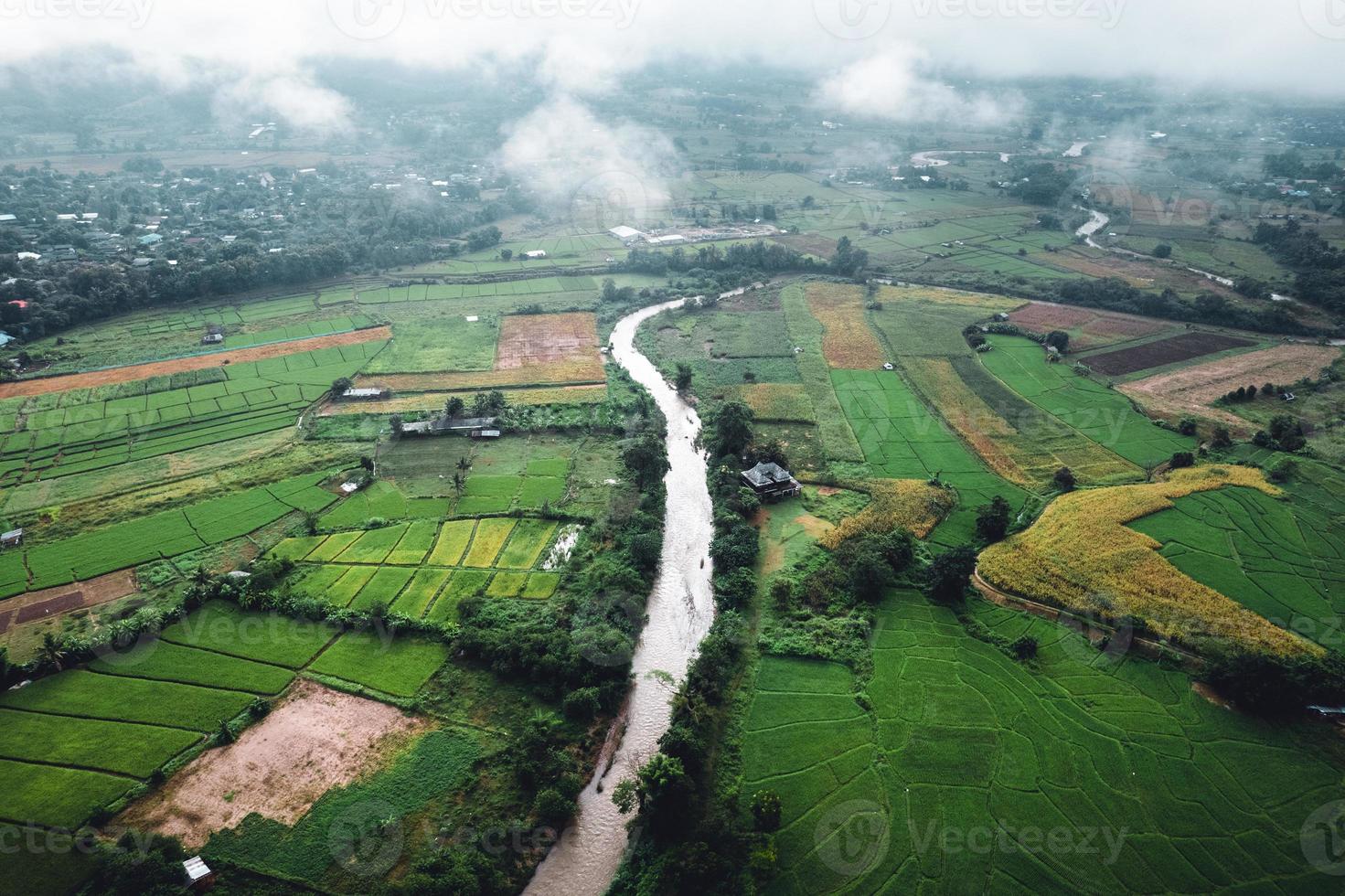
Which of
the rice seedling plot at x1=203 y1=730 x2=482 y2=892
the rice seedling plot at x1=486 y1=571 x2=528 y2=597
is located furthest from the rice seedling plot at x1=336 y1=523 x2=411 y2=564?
the rice seedling plot at x1=203 y1=730 x2=482 y2=892

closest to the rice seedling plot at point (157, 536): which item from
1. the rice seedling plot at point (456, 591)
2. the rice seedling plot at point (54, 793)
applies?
the rice seedling plot at point (456, 591)

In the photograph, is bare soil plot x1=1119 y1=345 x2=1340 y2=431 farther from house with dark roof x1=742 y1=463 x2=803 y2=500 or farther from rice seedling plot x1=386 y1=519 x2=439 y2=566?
rice seedling plot x1=386 y1=519 x2=439 y2=566

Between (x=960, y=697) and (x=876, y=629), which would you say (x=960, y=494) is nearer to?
(x=876, y=629)

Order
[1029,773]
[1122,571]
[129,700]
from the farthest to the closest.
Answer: [1122,571] → [129,700] → [1029,773]

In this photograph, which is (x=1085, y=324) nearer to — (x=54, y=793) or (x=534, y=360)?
(x=534, y=360)

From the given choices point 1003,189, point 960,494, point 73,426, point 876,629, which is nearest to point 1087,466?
point 960,494

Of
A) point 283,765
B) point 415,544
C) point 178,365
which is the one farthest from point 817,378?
point 178,365

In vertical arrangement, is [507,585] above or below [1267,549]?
below
